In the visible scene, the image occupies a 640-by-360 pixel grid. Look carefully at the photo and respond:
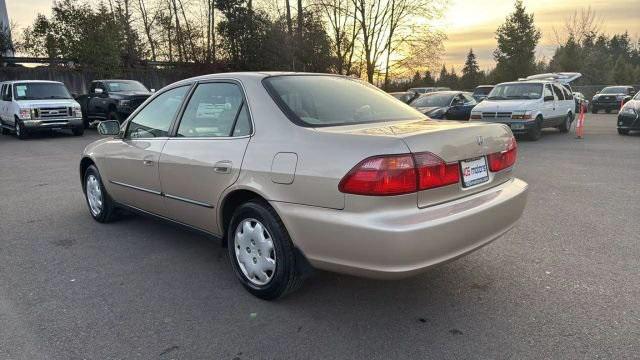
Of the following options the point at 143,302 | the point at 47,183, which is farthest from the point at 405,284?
the point at 47,183

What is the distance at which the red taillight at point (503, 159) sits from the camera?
3.38m

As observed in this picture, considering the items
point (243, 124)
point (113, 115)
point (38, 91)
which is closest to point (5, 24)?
point (38, 91)

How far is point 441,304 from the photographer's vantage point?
11.0 ft

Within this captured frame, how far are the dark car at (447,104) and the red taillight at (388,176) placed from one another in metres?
13.4

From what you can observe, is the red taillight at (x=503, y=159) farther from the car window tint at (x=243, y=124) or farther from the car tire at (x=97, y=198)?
the car tire at (x=97, y=198)

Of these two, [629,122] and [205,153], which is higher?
[205,153]

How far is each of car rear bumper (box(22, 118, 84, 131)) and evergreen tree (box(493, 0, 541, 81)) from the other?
4969 cm

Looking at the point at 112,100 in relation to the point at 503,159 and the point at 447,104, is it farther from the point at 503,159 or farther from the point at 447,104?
the point at 503,159

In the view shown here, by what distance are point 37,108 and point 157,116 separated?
13.4 meters

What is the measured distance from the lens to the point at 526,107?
43.8 ft

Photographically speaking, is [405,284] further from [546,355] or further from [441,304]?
[546,355]

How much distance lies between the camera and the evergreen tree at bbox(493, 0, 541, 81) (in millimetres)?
55188

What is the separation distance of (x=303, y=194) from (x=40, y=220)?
4195 millimetres

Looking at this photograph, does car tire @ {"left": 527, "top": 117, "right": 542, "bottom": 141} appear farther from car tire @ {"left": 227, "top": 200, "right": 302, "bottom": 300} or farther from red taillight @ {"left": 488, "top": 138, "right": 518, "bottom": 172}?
car tire @ {"left": 227, "top": 200, "right": 302, "bottom": 300}
